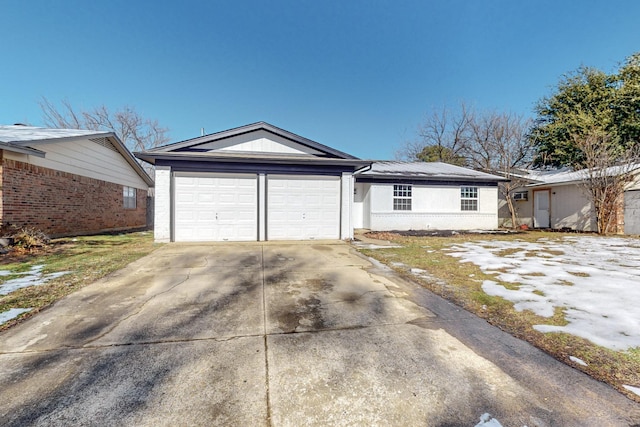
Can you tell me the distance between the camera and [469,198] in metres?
14.8

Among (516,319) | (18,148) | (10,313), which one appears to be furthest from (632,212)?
(18,148)

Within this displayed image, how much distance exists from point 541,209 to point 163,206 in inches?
748

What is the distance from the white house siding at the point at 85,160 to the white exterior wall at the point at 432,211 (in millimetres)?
12429

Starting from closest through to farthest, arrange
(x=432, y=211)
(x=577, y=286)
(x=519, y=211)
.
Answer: (x=577, y=286) < (x=432, y=211) < (x=519, y=211)

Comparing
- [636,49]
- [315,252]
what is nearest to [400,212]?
[315,252]

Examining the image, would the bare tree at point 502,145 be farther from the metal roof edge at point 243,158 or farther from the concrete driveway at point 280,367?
the concrete driveway at point 280,367

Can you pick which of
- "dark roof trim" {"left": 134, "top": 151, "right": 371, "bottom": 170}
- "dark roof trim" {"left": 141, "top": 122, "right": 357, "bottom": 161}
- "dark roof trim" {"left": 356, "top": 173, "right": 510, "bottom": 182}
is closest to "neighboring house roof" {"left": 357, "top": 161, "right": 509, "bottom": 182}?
"dark roof trim" {"left": 356, "top": 173, "right": 510, "bottom": 182}

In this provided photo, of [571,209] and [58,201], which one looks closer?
[58,201]

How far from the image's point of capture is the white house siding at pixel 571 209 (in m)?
13.8

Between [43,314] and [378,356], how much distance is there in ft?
12.9

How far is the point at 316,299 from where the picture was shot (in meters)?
4.00

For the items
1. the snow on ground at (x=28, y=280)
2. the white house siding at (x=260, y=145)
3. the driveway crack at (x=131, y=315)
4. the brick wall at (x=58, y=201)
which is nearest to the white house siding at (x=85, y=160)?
the brick wall at (x=58, y=201)

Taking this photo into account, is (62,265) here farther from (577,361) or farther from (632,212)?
(632,212)

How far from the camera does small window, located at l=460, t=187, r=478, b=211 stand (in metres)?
14.7
